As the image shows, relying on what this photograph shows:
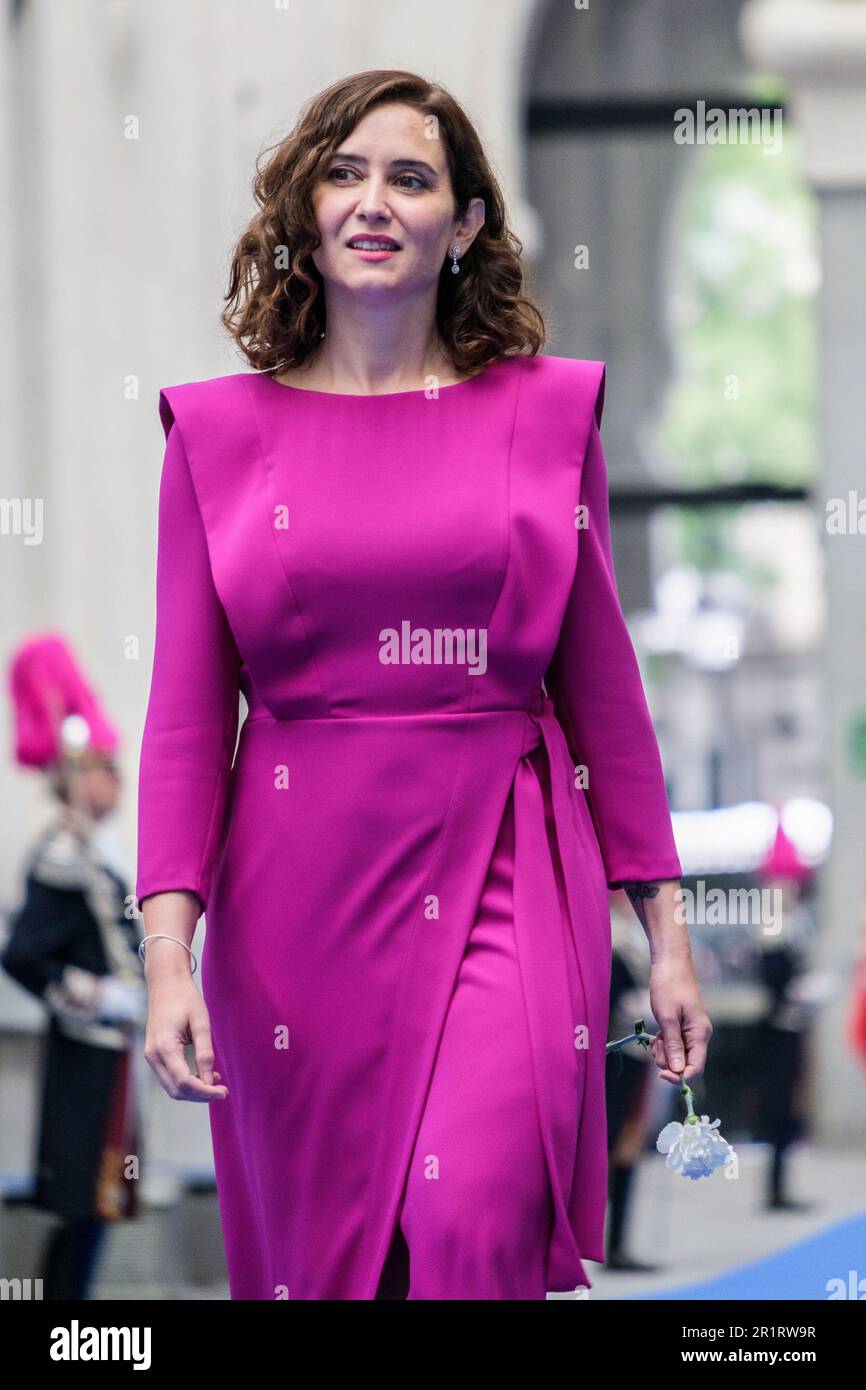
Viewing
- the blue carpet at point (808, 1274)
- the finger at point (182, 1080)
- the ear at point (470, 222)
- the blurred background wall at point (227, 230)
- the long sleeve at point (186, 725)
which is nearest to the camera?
the finger at point (182, 1080)

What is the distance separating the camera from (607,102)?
10.7 meters

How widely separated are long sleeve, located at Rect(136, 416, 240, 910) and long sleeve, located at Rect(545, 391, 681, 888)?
41 centimetres

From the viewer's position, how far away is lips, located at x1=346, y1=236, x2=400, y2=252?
2.75m

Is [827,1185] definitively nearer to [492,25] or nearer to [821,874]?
[821,874]

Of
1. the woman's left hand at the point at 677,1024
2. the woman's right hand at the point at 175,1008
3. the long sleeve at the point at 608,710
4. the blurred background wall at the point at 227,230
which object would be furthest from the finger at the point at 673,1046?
the blurred background wall at the point at 227,230

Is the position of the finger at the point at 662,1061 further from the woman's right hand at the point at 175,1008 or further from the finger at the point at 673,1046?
the woman's right hand at the point at 175,1008

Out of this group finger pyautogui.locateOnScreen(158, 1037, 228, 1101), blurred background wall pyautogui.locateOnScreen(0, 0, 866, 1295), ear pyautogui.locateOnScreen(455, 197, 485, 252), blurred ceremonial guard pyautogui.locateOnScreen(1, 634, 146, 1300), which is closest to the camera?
A: finger pyautogui.locateOnScreen(158, 1037, 228, 1101)

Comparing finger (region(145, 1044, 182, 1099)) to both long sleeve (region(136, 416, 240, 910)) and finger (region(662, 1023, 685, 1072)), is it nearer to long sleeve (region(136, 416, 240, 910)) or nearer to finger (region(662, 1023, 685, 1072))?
long sleeve (region(136, 416, 240, 910))

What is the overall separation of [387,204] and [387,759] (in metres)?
0.63

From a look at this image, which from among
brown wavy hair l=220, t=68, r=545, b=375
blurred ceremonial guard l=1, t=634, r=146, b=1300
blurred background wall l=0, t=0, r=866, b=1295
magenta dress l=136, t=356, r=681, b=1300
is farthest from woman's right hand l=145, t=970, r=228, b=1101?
blurred background wall l=0, t=0, r=866, b=1295

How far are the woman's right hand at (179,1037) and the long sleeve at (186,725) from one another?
122 mm

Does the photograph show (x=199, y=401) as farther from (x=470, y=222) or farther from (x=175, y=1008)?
(x=175, y=1008)

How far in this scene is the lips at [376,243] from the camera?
2.75m

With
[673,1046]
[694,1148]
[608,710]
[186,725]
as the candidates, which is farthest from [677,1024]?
[186,725]
